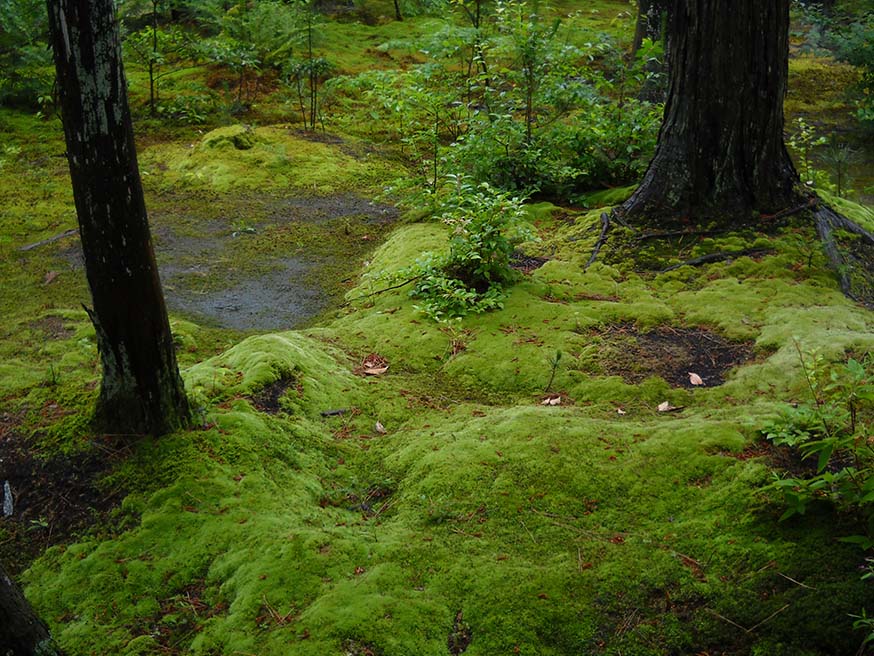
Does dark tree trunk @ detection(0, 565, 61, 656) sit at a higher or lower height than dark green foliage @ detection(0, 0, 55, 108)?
lower

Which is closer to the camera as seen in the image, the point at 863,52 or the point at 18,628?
the point at 18,628

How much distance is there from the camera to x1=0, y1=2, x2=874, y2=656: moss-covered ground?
9.02ft

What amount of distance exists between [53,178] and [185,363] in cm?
649

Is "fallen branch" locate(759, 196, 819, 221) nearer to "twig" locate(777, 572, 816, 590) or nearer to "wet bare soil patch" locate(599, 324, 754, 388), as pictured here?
"wet bare soil patch" locate(599, 324, 754, 388)

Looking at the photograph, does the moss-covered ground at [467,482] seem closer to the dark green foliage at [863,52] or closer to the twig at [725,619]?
the twig at [725,619]

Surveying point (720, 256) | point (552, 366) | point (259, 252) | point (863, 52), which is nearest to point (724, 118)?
point (720, 256)

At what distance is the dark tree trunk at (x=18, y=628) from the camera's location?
252 cm

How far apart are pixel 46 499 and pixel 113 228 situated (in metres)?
1.40

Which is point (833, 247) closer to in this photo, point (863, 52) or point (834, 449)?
point (834, 449)

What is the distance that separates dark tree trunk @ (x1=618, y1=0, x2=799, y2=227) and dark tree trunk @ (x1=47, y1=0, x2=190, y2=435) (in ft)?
14.5

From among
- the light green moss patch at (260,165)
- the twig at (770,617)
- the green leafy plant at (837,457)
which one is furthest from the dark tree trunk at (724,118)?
the light green moss patch at (260,165)

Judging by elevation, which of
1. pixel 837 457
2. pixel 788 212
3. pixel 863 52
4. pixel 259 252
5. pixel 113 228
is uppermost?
pixel 863 52

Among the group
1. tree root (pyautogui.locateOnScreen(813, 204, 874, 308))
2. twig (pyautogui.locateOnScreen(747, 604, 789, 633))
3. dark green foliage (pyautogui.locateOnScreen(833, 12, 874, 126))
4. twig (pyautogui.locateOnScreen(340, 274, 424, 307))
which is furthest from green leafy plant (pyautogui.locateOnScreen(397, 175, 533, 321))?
dark green foliage (pyautogui.locateOnScreen(833, 12, 874, 126))

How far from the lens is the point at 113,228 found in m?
3.36
